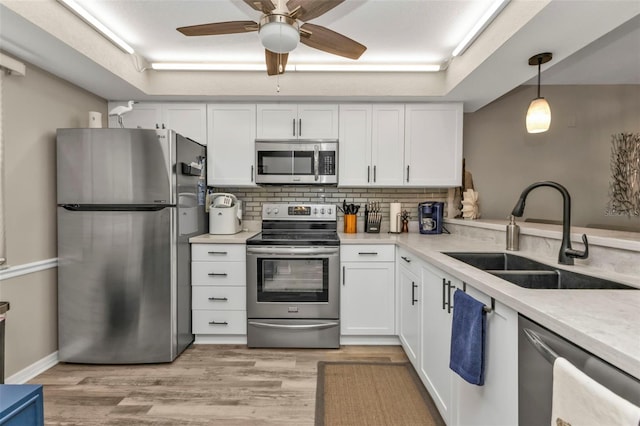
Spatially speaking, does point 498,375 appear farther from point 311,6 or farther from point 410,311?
point 311,6

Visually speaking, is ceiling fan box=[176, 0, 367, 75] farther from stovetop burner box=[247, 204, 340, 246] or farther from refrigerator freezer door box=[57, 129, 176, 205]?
stovetop burner box=[247, 204, 340, 246]

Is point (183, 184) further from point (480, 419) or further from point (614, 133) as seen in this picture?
point (614, 133)

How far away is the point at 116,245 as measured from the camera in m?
2.40

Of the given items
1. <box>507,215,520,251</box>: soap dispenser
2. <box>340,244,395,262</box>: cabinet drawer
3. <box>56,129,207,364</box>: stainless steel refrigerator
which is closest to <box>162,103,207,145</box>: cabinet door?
<box>56,129,207,364</box>: stainless steel refrigerator

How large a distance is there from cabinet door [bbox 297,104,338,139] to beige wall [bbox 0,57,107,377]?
1970 mm

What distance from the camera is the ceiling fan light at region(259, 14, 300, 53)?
1557 millimetres

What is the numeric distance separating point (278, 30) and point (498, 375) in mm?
1770

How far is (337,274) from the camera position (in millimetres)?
2721

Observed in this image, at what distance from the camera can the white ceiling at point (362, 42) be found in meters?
1.81

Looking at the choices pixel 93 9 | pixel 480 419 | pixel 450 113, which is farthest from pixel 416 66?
pixel 480 419

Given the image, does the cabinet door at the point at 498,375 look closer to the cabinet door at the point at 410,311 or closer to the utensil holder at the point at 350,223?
the cabinet door at the point at 410,311

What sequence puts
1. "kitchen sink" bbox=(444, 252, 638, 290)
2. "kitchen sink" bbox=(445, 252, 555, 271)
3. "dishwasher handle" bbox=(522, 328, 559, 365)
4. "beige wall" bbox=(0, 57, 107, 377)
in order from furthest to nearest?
1. "beige wall" bbox=(0, 57, 107, 377)
2. "kitchen sink" bbox=(445, 252, 555, 271)
3. "kitchen sink" bbox=(444, 252, 638, 290)
4. "dishwasher handle" bbox=(522, 328, 559, 365)

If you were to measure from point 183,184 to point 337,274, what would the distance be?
4.91 ft

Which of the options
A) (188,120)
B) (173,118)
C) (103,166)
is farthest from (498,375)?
(173,118)
